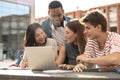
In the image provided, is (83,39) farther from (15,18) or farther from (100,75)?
(15,18)

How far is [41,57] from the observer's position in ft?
5.57

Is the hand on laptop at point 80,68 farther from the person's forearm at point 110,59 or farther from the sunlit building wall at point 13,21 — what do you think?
the sunlit building wall at point 13,21

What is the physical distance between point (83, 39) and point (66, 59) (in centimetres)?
24

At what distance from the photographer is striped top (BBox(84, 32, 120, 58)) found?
169cm

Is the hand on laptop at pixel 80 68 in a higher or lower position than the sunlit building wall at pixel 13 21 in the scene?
lower

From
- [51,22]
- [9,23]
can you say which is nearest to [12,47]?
[9,23]

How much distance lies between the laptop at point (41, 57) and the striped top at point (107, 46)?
28 centimetres

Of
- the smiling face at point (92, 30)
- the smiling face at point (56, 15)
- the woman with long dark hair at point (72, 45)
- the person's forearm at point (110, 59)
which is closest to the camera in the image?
the person's forearm at point (110, 59)

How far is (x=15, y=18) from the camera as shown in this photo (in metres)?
30.0

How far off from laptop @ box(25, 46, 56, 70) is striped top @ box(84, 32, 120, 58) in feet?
0.93

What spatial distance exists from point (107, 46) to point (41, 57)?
16.8 inches

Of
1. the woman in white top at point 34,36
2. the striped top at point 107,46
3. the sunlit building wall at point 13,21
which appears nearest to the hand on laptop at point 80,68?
the striped top at point 107,46

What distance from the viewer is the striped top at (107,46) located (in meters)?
1.69

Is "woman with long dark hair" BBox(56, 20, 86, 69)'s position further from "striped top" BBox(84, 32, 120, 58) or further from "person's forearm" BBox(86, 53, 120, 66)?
"person's forearm" BBox(86, 53, 120, 66)
